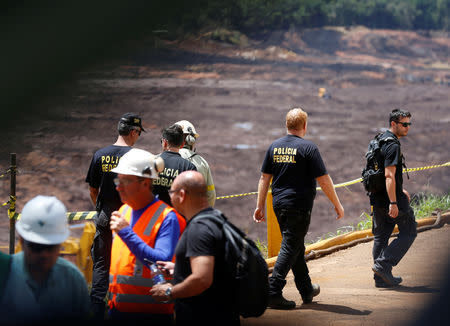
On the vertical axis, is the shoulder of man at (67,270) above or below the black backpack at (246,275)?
above

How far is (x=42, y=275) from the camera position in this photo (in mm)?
1929

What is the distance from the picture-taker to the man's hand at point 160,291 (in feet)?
8.56

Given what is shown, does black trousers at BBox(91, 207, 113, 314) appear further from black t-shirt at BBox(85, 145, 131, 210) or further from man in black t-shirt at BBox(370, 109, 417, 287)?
man in black t-shirt at BBox(370, 109, 417, 287)

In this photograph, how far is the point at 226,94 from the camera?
37312 mm

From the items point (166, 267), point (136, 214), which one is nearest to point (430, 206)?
point (136, 214)

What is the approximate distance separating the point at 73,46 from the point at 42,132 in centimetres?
2833

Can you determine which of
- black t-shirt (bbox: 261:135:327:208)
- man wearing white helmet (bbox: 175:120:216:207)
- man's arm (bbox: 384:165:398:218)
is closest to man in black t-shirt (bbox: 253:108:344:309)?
black t-shirt (bbox: 261:135:327:208)

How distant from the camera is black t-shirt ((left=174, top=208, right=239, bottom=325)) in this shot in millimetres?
2508

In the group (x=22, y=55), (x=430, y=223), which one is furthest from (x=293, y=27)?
(x=22, y=55)

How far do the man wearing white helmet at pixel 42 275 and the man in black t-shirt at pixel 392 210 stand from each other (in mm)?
3755

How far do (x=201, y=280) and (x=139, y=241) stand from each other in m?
0.40

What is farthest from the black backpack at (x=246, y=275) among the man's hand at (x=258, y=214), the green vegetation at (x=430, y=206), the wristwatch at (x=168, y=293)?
the green vegetation at (x=430, y=206)

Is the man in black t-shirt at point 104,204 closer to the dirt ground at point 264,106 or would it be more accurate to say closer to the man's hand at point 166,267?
the man's hand at point 166,267

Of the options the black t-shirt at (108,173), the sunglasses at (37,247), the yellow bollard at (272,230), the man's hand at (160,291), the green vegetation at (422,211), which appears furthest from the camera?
the green vegetation at (422,211)
